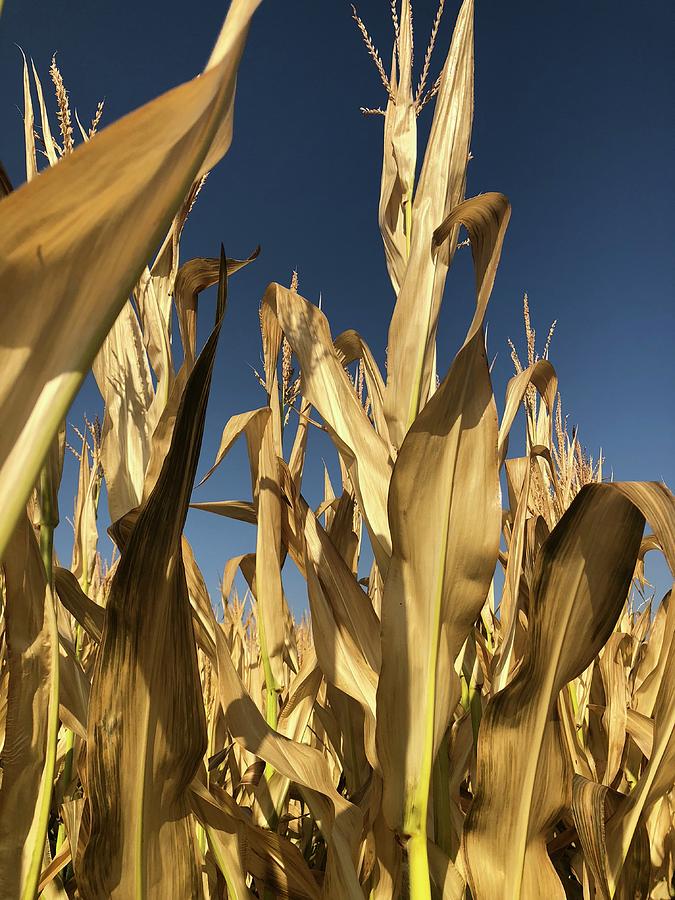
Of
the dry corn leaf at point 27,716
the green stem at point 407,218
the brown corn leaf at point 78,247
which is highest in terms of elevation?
the green stem at point 407,218

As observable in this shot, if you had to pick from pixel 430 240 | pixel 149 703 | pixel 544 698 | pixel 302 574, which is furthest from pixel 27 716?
pixel 430 240

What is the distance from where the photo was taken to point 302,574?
0.90 metres

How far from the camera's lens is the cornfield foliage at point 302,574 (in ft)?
0.88

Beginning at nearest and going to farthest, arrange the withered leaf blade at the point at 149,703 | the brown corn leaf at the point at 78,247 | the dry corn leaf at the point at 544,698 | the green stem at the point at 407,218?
the brown corn leaf at the point at 78,247 → the withered leaf blade at the point at 149,703 → the dry corn leaf at the point at 544,698 → the green stem at the point at 407,218

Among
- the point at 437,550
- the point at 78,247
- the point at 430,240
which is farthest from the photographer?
the point at 430,240

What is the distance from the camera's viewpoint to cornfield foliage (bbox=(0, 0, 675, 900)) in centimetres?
27

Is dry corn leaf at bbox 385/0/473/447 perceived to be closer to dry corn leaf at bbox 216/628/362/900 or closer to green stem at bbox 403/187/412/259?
green stem at bbox 403/187/412/259

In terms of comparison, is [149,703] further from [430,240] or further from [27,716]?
[430,240]

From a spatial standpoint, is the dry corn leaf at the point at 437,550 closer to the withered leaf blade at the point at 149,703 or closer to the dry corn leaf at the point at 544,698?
the dry corn leaf at the point at 544,698

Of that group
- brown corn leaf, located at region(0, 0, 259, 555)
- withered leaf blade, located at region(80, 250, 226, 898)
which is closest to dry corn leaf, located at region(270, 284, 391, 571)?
withered leaf blade, located at region(80, 250, 226, 898)

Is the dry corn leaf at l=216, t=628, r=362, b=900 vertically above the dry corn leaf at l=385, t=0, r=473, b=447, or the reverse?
the dry corn leaf at l=385, t=0, r=473, b=447

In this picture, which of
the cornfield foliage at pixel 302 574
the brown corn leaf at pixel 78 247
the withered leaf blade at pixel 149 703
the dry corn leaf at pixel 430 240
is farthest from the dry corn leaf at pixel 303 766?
the brown corn leaf at pixel 78 247

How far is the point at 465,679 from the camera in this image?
3.23 feet

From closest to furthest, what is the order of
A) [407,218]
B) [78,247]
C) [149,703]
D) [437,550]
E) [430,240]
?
[78,247]
[149,703]
[437,550]
[430,240]
[407,218]
